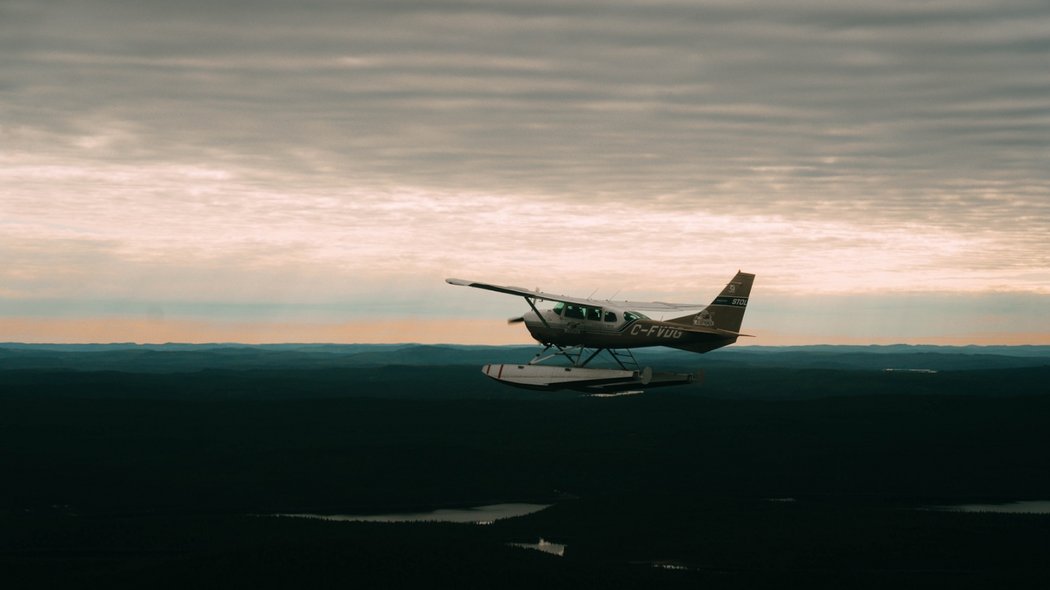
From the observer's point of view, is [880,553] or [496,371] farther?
[880,553]

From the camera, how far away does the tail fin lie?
74.4m

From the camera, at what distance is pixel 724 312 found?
74688mm

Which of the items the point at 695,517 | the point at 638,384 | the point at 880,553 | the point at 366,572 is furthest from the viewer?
the point at 695,517

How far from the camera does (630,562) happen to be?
15688 centimetres

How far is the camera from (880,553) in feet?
547

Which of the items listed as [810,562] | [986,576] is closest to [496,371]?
[810,562]

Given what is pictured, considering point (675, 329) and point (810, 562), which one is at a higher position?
point (675, 329)

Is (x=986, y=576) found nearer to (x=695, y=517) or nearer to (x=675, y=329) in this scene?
(x=695, y=517)

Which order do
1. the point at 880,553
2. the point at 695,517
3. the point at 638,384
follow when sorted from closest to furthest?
the point at 638,384 < the point at 880,553 < the point at 695,517

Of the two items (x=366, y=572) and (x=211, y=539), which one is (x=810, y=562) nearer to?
(x=366, y=572)

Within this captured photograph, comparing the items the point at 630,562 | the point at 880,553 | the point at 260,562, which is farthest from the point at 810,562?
the point at 260,562

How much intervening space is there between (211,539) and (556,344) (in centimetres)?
11990

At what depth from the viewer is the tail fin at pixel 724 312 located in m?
74.4

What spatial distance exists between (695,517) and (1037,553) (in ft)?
179
